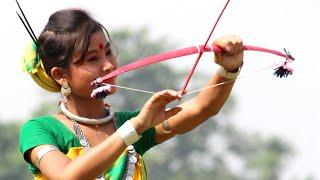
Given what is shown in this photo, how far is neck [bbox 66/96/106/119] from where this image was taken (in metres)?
6.60

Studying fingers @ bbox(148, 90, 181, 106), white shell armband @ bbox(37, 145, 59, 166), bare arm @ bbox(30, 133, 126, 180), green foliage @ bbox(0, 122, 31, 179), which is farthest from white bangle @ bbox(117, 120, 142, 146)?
green foliage @ bbox(0, 122, 31, 179)

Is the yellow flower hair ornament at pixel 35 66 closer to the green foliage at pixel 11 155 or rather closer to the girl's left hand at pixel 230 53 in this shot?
the girl's left hand at pixel 230 53

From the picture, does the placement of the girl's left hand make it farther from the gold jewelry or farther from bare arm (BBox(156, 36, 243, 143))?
the gold jewelry

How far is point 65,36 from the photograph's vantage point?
650cm

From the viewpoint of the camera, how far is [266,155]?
6350cm

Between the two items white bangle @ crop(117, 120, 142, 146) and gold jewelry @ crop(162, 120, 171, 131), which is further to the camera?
gold jewelry @ crop(162, 120, 171, 131)

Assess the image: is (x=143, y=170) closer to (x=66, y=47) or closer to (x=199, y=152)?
(x=66, y=47)

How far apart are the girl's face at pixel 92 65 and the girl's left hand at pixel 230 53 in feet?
1.60

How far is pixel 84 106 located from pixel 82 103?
0.02 metres

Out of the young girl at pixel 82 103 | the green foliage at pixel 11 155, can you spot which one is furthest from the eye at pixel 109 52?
the green foliage at pixel 11 155

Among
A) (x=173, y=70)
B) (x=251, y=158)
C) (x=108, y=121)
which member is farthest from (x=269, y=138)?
(x=108, y=121)

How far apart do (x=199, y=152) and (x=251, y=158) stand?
255 centimetres

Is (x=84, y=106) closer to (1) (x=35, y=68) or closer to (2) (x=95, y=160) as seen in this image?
(1) (x=35, y=68)

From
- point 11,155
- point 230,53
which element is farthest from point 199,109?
point 11,155
